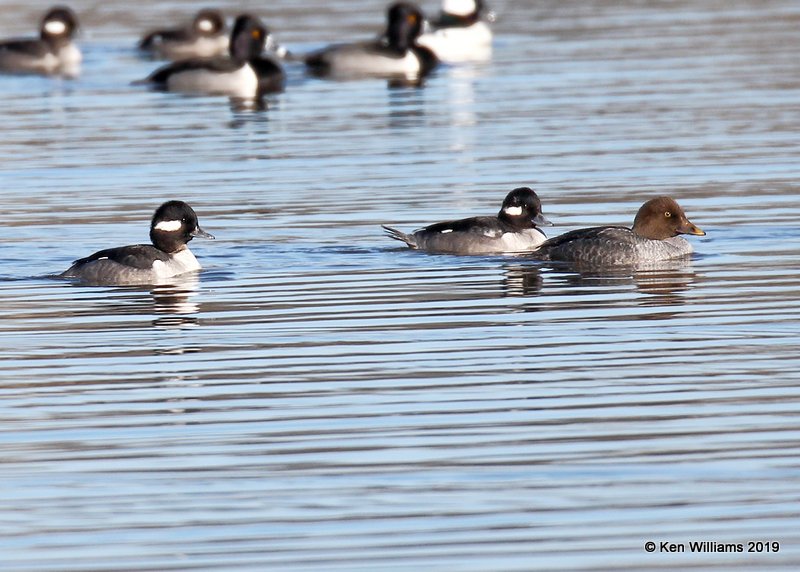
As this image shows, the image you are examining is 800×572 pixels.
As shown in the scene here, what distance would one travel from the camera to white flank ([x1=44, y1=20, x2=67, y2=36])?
124ft

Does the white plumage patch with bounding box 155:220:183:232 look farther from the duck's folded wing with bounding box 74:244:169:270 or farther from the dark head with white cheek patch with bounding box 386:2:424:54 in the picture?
the dark head with white cheek patch with bounding box 386:2:424:54

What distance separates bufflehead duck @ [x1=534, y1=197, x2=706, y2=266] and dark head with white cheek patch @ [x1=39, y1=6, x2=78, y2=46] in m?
23.0

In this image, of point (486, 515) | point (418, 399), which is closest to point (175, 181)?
point (418, 399)

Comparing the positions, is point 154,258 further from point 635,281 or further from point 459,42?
point 459,42

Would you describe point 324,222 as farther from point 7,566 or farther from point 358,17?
point 358,17

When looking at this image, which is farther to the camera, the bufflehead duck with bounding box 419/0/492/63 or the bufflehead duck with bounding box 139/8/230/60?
the bufflehead duck with bounding box 419/0/492/63

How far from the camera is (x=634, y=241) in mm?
16328

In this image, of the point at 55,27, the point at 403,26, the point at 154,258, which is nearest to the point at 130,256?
the point at 154,258

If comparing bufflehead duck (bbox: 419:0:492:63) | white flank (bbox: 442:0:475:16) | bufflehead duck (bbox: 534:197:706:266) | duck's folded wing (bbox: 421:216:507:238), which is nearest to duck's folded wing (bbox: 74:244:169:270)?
duck's folded wing (bbox: 421:216:507:238)

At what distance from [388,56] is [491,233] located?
63.7ft

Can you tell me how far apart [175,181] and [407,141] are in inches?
174

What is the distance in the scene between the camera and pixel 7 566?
8.23 m

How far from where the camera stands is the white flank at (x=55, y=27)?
37.7 m

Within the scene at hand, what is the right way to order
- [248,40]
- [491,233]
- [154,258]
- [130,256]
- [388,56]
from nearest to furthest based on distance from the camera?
[130,256] → [154,258] → [491,233] → [248,40] → [388,56]
